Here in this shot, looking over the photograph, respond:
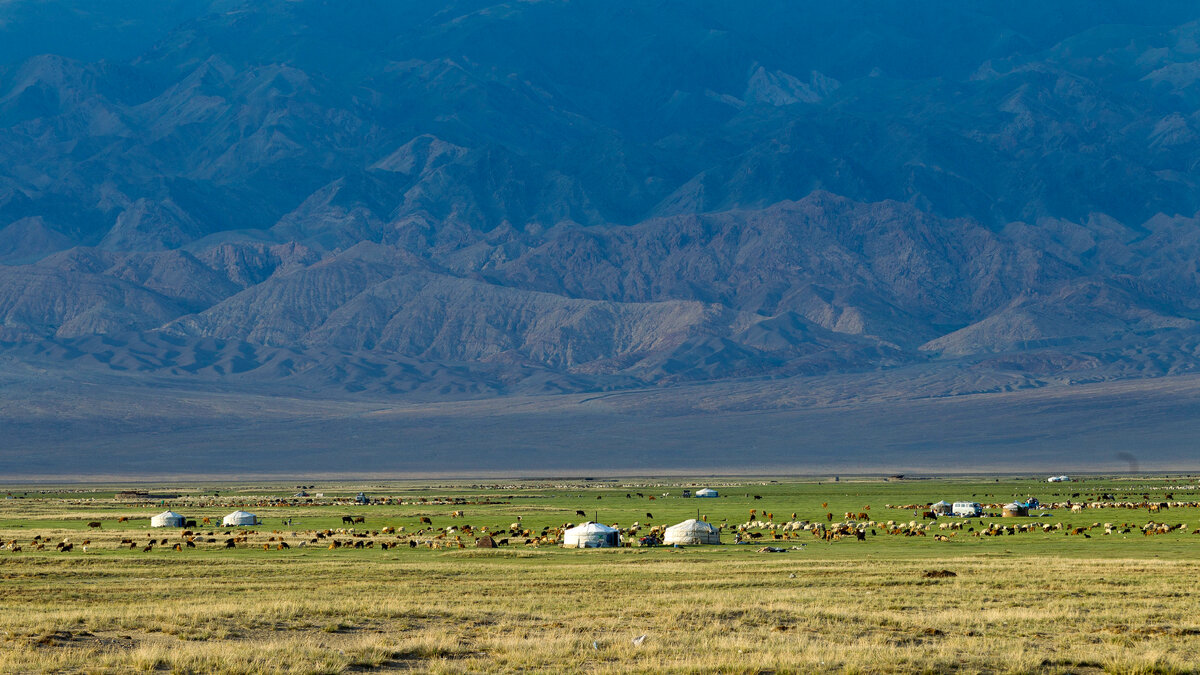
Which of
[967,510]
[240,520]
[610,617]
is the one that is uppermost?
[240,520]

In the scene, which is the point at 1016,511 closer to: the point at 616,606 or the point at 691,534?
the point at 691,534

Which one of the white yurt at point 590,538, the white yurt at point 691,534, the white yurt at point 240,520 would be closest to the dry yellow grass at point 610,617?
the white yurt at point 590,538

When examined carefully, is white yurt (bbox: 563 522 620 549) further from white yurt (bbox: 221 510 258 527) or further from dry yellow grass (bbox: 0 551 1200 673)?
white yurt (bbox: 221 510 258 527)

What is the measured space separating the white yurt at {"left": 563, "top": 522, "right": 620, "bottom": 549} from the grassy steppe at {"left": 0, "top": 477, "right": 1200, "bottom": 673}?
1.32 meters

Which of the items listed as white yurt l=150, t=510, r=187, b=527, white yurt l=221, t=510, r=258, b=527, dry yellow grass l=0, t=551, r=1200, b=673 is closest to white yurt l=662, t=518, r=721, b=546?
dry yellow grass l=0, t=551, r=1200, b=673

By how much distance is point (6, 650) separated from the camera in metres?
29.5

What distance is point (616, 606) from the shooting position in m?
38.9

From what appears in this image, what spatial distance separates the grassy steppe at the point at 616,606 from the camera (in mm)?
29672

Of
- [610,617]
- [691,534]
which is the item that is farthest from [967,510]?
[610,617]

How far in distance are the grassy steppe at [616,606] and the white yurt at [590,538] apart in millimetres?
1323

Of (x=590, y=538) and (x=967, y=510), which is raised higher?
(x=590, y=538)

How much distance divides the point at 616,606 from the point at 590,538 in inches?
924

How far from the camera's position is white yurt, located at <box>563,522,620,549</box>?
62125 mm

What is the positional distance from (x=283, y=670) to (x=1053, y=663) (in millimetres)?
13178
